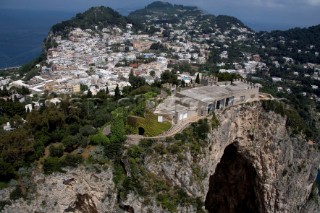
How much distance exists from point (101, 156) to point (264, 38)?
149 metres

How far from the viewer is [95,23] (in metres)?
141

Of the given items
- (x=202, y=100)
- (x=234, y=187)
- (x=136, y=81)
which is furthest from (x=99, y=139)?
(x=136, y=81)

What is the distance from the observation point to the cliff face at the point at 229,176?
2334cm

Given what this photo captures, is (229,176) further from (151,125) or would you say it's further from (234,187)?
(151,125)

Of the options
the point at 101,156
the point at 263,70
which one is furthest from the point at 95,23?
the point at 101,156

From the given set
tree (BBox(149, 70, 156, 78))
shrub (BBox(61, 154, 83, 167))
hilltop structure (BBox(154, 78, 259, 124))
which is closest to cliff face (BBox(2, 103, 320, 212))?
shrub (BBox(61, 154, 83, 167))

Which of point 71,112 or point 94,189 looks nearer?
point 94,189

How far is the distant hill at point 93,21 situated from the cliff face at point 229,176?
337ft

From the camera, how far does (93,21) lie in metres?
142

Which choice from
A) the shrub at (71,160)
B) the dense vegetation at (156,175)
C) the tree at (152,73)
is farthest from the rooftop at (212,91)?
the tree at (152,73)

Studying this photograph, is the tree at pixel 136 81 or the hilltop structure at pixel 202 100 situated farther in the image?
the tree at pixel 136 81

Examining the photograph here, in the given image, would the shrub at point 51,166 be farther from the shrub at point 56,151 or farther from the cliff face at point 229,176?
the shrub at point 56,151

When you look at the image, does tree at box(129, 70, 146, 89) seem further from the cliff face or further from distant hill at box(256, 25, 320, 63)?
distant hill at box(256, 25, 320, 63)

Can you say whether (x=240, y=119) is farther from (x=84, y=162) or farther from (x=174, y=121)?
(x=84, y=162)
